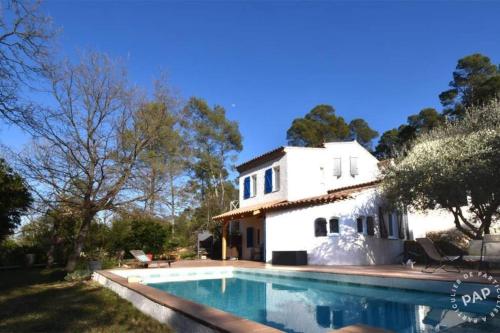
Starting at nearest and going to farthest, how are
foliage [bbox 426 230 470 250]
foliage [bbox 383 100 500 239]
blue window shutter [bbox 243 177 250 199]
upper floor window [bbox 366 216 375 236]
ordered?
foliage [bbox 383 100 500 239] < upper floor window [bbox 366 216 375 236] < foliage [bbox 426 230 470 250] < blue window shutter [bbox 243 177 250 199]

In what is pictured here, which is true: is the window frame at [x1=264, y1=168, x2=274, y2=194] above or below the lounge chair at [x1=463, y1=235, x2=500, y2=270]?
above

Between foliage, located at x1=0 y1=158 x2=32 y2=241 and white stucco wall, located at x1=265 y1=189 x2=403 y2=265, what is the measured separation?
10201mm

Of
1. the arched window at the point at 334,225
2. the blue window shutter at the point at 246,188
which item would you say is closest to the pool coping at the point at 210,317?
the arched window at the point at 334,225

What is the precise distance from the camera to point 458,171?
11688 millimetres

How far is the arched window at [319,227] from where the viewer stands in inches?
607

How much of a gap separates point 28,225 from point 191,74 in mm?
13675

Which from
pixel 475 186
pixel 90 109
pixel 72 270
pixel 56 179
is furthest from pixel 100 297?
pixel 475 186

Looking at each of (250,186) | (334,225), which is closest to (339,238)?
(334,225)

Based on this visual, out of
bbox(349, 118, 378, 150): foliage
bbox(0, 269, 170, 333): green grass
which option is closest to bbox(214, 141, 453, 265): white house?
bbox(0, 269, 170, 333): green grass

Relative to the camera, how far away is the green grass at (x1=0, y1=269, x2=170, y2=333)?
17.5 feet

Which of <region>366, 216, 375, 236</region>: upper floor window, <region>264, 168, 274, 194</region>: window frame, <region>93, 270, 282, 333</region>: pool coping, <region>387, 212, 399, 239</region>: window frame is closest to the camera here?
<region>93, 270, 282, 333</region>: pool coping

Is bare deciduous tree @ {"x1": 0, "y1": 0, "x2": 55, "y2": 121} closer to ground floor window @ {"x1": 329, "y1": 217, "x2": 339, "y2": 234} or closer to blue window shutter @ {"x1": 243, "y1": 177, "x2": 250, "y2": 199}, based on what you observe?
ground floor window @ {"x1": 329, "y1": 217, "x2": 339, "y2": 234}

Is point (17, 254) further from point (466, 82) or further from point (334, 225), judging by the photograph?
point (466, 82)

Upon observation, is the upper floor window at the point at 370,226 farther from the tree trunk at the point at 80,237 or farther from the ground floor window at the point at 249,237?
the tree trunk at the point at 80,237
